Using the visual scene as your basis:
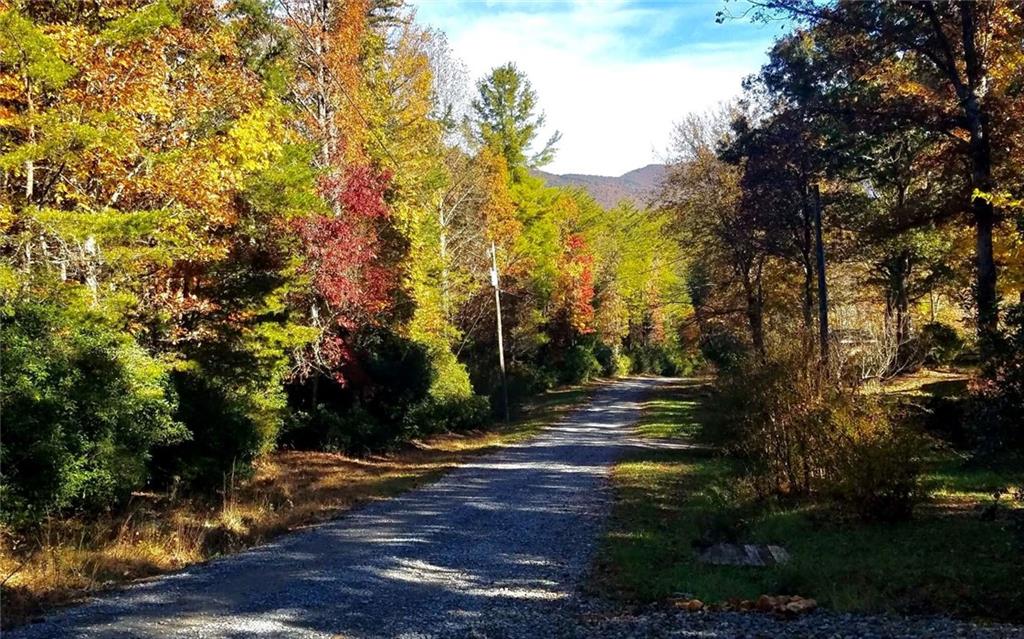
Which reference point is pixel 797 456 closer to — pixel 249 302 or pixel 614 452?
pixel 614 452

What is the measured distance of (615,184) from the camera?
102562 millimetres

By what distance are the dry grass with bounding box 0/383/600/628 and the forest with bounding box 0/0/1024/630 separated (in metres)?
0.30

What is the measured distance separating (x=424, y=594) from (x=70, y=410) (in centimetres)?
551

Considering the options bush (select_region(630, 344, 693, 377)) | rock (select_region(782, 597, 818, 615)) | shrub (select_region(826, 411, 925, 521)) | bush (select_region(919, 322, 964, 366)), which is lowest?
bush (select_region(630, 344, 693, 377))

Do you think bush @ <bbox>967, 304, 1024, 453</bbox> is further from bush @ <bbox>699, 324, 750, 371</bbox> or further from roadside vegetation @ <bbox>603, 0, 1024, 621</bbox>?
bush @ <bbox>699, 324, 750, 371</bbox>

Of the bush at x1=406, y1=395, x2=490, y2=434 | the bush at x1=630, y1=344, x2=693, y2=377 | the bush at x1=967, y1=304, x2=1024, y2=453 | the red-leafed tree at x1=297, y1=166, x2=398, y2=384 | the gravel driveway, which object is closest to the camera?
the gravel driveway

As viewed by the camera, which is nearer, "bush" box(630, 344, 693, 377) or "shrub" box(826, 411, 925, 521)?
"shrub" box(826, 411, 925, 521)

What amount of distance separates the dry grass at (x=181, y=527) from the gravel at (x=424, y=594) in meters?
0.57

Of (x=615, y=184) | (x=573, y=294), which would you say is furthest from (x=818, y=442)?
(x=615, y=184)

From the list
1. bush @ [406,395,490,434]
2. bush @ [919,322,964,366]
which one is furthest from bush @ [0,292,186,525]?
bush @ [919,322,964,366]

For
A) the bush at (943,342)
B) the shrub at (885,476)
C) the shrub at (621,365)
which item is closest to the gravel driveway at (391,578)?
the shrub at (885,476)

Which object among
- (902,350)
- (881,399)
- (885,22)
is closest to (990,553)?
(881,399)

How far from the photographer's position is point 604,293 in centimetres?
5978

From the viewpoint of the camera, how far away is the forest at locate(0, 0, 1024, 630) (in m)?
10.1
